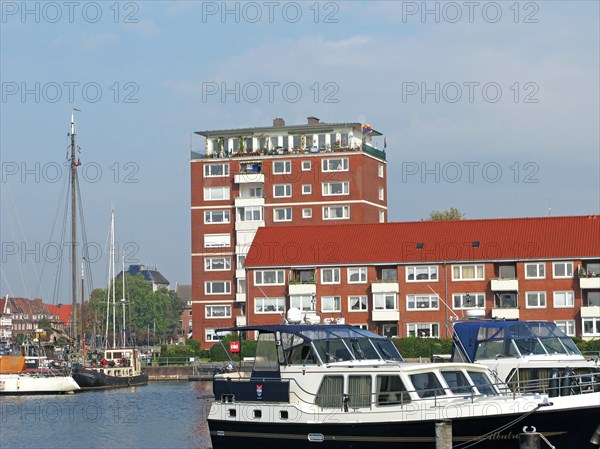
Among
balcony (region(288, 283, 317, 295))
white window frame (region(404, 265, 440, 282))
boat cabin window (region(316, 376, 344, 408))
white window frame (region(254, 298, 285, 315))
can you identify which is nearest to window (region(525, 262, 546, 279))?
white window frame (region(404, 265, 440, 282))

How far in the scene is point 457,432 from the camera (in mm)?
32969

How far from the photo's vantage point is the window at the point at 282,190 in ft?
382

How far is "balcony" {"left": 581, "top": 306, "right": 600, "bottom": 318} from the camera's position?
8675cm

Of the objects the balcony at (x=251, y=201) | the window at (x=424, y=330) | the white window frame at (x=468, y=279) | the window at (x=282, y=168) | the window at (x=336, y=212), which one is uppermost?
the window at (x=282, y=168)

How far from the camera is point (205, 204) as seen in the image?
11731 cm

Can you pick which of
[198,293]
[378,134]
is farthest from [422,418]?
[378,134]

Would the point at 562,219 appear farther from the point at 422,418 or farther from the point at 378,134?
the point at 422,418

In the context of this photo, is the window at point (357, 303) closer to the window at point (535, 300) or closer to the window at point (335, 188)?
the window at point (535, 300)

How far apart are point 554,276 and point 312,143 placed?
37.6 meters

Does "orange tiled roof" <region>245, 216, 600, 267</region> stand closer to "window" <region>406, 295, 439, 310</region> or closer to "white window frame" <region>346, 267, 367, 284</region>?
"white window frame" <region>346, 267, 367, 284</region>

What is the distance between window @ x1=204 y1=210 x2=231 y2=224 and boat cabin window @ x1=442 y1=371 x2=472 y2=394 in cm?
8285

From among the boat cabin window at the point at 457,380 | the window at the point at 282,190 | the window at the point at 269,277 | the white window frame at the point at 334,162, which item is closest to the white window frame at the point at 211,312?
the window at the point at 282,190

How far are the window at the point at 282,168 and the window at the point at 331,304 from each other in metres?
24.1

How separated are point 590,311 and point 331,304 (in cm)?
2103
